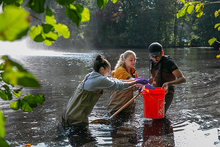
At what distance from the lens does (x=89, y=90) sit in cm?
401

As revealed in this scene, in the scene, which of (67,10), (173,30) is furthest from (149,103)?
(173,30)

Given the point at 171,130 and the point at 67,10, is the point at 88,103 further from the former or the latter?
the point at 67,10

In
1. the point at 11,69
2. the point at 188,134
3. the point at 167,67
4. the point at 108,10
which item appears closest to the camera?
the point at 11,69

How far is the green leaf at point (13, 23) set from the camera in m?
0.43

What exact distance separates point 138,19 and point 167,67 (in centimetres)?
5134

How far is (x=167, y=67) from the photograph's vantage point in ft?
13.8

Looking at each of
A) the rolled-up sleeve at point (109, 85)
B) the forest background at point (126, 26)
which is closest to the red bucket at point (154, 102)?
the rolled-up sleeve at point (109, 85)

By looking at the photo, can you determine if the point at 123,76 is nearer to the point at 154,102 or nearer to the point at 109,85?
the point at 109,85

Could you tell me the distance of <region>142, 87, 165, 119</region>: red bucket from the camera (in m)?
3.89

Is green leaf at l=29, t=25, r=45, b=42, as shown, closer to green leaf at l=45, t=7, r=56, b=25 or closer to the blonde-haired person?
green leaf at l=45, t=7, r=56, b=25

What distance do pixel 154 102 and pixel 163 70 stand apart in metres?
0.71

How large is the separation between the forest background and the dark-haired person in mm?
47585

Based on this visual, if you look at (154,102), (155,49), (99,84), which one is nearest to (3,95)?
(99,84)

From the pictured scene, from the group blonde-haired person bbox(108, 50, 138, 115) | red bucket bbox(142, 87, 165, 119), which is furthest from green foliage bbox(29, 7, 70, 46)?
blonde-haired person bbox(108, 50, 138, 115)
